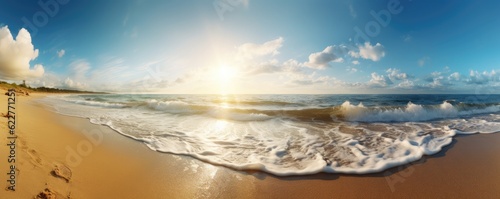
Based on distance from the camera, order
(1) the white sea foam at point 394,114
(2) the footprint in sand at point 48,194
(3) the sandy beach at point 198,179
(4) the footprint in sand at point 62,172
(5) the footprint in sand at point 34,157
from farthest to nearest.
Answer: (1) the white sea foam at point 394,114, (5) the footprint in sand at point 34,157, (4) the footprint in sand at point 62,172, (3) the sandy beach at point 198,179, (2) the footprint in sand at point 48,194

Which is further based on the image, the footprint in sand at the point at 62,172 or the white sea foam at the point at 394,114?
the white sea foam at the point at 394,114

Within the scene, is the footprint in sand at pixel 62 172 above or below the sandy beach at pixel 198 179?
above

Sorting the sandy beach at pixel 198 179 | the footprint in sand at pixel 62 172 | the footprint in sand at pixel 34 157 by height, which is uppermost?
the footprint in sand at pixel 34 157

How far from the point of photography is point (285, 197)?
11.3 ft

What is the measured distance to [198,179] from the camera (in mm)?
4020

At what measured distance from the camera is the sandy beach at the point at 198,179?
3354mm

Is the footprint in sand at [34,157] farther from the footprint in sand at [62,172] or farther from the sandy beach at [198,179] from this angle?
the footprint in sand at [62,172]

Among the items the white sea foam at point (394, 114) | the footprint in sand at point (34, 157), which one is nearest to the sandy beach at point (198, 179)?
the footprint in sand at point (34, 157)

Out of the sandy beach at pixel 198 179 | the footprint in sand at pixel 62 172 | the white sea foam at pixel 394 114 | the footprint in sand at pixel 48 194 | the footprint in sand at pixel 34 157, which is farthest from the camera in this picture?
the white sea foam at pixel 394 114

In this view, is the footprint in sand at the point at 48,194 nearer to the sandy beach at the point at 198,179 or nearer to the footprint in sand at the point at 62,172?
the sandy beach at the point at 198,179

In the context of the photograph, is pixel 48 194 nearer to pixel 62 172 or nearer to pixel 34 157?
pixel 62 172

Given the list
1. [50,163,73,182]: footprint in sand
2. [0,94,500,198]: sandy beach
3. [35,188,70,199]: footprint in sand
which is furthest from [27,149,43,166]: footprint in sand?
[35,188,70,199]: footprint in sand

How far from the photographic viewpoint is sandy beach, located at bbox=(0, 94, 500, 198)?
335 centimetres

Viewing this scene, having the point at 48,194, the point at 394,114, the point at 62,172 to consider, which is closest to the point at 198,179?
the point at 48,194
